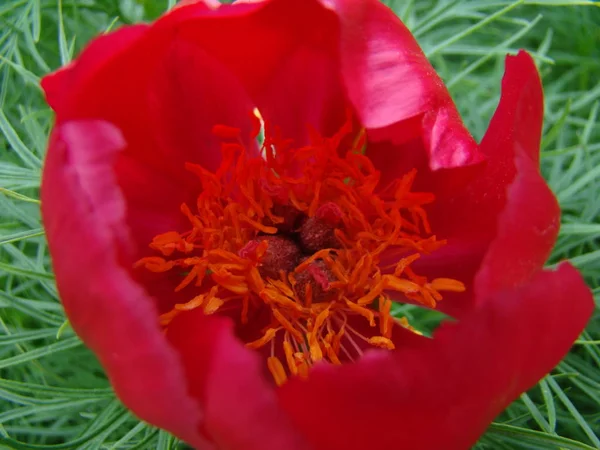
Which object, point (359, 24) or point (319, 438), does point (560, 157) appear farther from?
point (319, 438)

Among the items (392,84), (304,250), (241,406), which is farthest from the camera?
(304,250)

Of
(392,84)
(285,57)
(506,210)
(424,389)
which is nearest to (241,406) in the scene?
(424,389)

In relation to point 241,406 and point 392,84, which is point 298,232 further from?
point 241,406

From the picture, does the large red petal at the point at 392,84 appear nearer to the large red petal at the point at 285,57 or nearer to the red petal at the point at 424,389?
the large red petal at the point at 285,57

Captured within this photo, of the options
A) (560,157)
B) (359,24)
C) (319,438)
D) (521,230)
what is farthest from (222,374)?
(560,157)

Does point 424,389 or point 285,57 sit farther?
point 285,57

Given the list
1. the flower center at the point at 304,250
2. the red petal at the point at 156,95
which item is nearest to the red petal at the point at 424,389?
the flower center at the point at 304,250

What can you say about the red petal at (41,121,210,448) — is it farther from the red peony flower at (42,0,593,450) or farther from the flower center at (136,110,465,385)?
the flower center at (136,110,465,385)
